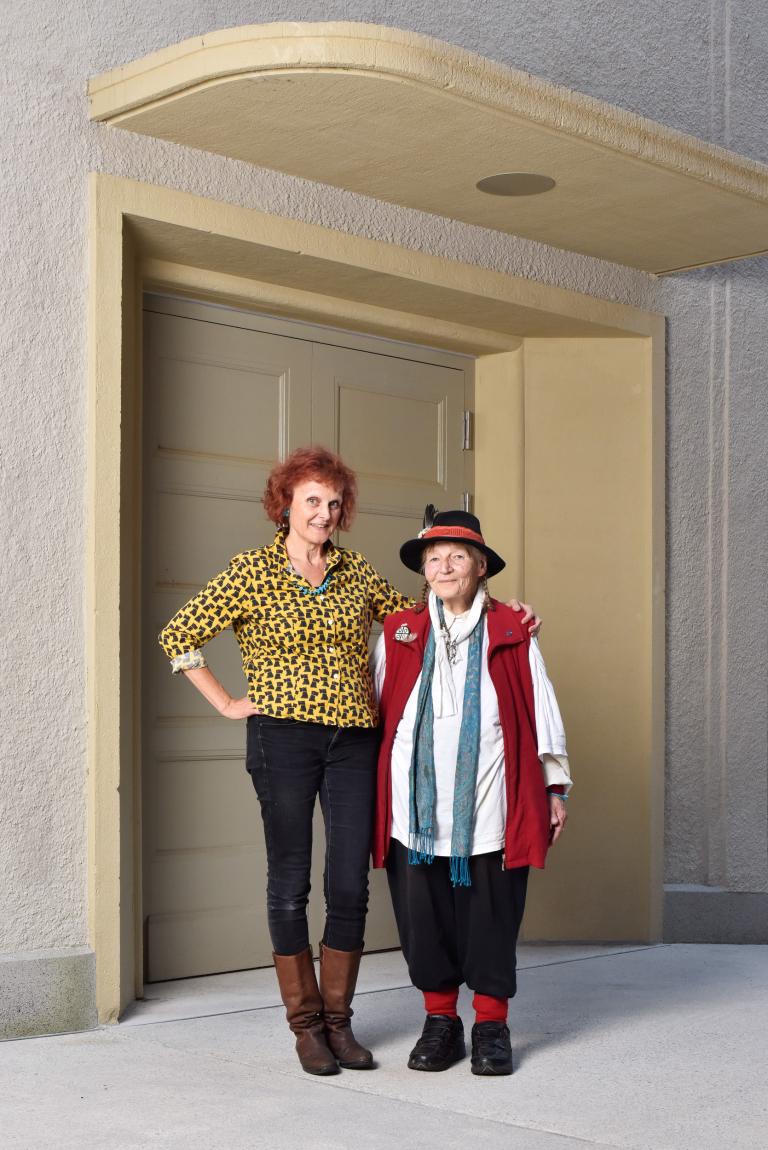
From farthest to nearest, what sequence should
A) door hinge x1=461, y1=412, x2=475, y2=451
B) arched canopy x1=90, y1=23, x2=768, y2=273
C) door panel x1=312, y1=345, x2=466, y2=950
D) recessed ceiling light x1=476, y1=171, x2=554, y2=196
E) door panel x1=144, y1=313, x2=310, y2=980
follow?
door hinge x1=461, y1=412, x2=475, y2=451 < door panel x1=312, y1=345, x2=466, y2=950 < door panel x1=144, y1=313, x2=310, y2=980 < recessed ceiling light x1=476, y1=171, x2=554, y2=196 < arched canopy x1=90, y1=23, x2=768, y2=273

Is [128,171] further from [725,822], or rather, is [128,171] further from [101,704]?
[725,822]

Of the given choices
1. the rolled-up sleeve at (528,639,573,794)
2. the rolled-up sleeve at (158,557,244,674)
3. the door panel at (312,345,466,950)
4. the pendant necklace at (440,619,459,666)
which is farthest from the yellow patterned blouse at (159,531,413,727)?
the door panel at (312,345,466,950)

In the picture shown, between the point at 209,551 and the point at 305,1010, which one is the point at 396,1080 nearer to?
the point at 305,1010

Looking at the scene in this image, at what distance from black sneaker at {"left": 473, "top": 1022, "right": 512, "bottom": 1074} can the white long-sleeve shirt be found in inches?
22.0

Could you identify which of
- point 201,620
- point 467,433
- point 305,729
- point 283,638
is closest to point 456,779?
point 305,729

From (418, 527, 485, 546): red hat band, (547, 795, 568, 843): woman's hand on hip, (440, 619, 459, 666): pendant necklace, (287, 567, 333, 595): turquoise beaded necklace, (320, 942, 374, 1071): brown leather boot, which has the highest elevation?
(418, 527, 485, 546): red hat band

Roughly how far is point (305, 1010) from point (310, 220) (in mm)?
2905

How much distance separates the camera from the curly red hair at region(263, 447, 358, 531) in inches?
174

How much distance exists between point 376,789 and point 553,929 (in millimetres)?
2510

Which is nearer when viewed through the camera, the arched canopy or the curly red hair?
the curly red hair

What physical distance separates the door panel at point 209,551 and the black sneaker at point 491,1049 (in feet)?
5.27

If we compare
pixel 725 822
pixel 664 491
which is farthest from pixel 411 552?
pixel 725 822

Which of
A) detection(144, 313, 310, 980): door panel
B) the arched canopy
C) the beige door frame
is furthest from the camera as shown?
detection(144, 313, 310, 980): door panel

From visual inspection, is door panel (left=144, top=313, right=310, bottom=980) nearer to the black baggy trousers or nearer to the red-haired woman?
the red-haired woman
